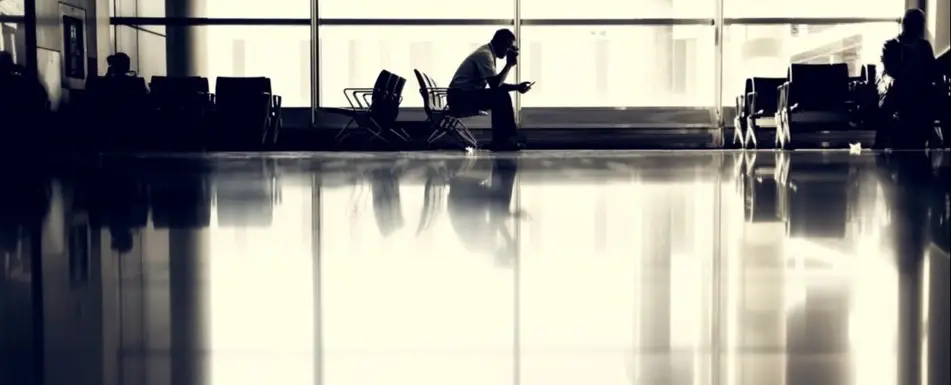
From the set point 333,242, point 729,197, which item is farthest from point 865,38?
point 333,242

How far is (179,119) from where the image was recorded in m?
11.1

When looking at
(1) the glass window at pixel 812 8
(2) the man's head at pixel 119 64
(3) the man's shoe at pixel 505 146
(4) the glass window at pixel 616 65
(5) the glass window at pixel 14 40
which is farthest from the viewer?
(4) the glass window at pixel 616 65

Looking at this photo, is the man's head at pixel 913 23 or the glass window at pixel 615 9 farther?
the glass window at pixel 615 9

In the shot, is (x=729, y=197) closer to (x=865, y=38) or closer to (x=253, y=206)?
(x=253, y=206)

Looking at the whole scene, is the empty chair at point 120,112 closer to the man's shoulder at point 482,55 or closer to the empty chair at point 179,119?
the empty chair at point 179,119

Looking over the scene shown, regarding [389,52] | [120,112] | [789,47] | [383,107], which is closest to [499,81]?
[383,107]

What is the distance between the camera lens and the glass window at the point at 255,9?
14422 millimetres

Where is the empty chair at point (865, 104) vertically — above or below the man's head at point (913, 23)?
below

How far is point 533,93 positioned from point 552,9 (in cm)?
103

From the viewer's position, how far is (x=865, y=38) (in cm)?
1438

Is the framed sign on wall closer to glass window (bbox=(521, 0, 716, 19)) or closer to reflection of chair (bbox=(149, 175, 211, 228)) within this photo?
glass window (bbox=(521, 0, 716, 19))

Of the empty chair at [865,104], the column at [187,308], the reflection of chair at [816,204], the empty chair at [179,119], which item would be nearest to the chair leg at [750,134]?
the empty chair at [865,104]

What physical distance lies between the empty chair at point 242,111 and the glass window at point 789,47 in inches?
221

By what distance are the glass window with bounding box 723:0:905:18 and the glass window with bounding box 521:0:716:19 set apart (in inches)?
15.5
